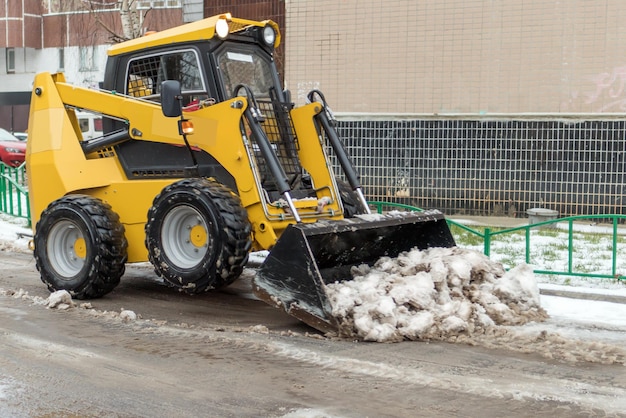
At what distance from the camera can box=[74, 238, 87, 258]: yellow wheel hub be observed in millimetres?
8492

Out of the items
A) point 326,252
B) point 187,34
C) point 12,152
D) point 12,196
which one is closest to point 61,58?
point 12,152

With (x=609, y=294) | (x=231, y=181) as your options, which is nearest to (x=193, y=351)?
(x=231, y=181)

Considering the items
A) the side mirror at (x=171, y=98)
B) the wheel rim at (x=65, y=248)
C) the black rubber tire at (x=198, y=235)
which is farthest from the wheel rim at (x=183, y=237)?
the wheel rim at (x=65, y=248)

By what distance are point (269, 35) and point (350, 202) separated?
2021 mm

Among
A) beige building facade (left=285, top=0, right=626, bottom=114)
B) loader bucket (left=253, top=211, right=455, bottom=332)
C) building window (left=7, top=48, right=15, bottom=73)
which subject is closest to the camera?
loader bucket (left=253, top=211, right=455, bottom=332)

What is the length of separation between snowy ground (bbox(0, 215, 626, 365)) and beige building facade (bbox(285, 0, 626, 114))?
715 cm

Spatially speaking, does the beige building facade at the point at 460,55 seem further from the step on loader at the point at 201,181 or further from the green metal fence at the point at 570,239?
the step on loader at the point at 201,181

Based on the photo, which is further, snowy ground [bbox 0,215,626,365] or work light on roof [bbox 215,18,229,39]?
work light on roof [bbox 215,18,229,39]

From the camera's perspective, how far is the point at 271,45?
911cm

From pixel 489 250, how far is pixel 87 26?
88.8 ft

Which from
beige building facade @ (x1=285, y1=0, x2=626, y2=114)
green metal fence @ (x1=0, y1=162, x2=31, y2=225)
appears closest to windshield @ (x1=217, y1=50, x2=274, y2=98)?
beige building facade @ (x1=285, y1=0, x2=626, y2=114)

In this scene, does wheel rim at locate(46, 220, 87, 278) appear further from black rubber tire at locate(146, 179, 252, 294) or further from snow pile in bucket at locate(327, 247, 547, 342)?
snow pile in bucket at locate(327, 247, 547, 342)

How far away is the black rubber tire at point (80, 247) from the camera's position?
8.20m

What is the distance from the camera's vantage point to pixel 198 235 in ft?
25.6
